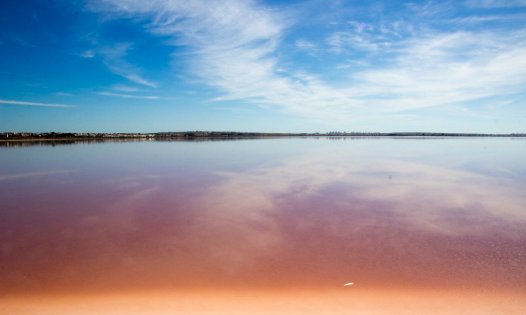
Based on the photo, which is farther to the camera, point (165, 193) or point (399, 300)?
point (165, 193)

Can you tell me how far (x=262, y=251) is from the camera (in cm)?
545

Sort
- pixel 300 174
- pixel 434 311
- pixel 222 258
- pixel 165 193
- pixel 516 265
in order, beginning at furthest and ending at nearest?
pixel 300 174 → pixel 165 193 → pixel 222 258 → pixel 516 265 → pixel 434 311

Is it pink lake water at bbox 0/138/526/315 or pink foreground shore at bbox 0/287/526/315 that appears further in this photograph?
pink lake water at bbox 0/138/526/315

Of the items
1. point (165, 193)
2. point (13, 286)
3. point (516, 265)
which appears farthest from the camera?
point (165, 193)

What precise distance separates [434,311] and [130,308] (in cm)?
345

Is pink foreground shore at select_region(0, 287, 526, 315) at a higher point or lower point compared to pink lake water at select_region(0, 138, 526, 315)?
lower

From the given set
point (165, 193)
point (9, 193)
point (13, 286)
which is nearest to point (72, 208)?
point (165, 193)

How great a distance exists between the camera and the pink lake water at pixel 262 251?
394cm

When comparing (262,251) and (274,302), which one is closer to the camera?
Answer: (274,302)

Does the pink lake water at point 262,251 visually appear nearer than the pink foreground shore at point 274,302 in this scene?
No

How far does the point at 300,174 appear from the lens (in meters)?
14.5

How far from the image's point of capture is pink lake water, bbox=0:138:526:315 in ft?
12.9

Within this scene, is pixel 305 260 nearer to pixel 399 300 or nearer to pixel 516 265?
pixel 399 300

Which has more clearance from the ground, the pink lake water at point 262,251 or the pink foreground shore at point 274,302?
the pink lake water at point 262,251
